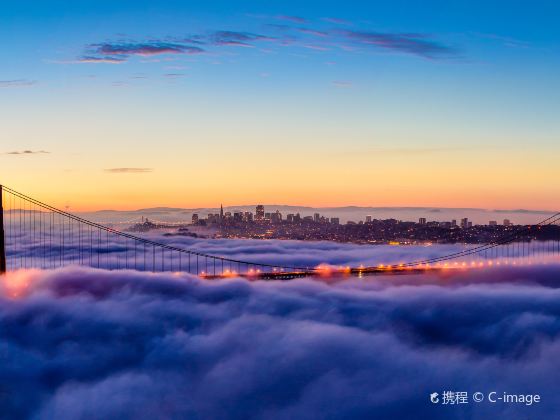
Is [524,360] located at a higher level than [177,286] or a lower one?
lower

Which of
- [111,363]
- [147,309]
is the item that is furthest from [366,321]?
[111,363]

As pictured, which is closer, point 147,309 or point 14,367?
point 14,367

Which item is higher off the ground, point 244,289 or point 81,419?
point 244,289

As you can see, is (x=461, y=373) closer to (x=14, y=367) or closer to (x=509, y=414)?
(x=509, y=414)

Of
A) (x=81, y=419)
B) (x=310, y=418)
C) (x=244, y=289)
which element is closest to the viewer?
(x=81, y=419)

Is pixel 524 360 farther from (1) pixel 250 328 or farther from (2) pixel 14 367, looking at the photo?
(2) pixel 14 367

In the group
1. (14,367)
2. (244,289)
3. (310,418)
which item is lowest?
(310,418)

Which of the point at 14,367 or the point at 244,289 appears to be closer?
the point at 14,367

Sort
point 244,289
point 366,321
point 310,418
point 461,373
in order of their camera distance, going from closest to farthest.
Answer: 1. point 310,418
2. point 461,373
3. point 244,289
4. point 366,321

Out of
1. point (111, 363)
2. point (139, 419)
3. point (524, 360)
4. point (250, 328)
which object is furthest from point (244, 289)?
point (524, 360)
